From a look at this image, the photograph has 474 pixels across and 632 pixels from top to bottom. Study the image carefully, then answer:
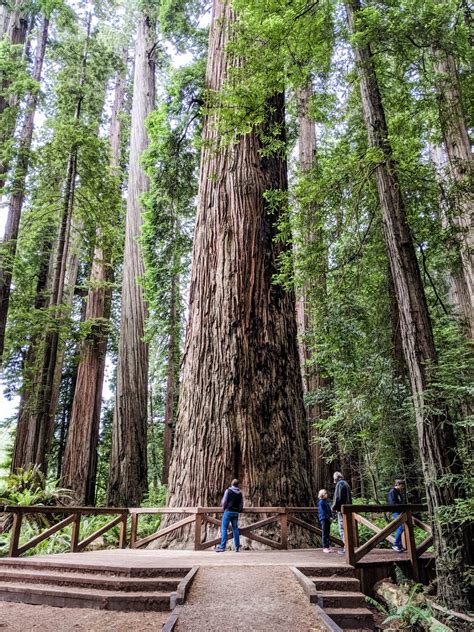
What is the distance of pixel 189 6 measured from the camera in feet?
41.0

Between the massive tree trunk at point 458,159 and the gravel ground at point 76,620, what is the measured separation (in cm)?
590

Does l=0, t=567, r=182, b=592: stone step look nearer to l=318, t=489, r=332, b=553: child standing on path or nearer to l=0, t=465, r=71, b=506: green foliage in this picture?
l=318, t=489, r=332, b=553: child standing on path

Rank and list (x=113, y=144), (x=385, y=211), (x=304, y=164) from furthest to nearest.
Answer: (x=113, y=144) < (x=304, y=164) < (x=385, y=211)

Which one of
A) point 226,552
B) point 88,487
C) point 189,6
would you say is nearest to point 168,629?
point 226,552

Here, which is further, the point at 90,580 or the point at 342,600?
the point at 90,580

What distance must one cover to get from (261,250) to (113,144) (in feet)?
52.6

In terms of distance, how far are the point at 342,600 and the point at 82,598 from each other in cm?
262

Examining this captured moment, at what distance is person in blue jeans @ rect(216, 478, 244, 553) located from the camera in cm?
646

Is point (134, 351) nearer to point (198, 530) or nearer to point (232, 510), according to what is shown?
point (198, 530)

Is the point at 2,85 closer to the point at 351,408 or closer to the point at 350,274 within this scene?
the point at 350,274

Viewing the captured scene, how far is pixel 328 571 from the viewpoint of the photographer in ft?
16.6

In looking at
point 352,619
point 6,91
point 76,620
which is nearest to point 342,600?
point 352,619

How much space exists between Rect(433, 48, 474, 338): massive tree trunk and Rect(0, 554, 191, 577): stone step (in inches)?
221

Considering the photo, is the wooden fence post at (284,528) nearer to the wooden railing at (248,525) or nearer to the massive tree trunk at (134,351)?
the wooden railing at (248,525)
